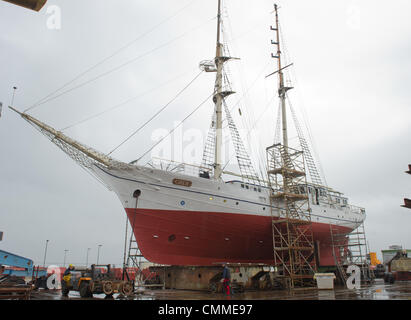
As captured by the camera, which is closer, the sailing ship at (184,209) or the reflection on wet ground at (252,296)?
the reflection on wet ground at (252,296)

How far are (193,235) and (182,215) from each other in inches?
55.3

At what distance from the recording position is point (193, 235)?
1839cm

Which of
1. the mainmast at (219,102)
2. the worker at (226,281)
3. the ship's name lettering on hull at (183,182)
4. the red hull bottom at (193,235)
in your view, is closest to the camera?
the worker at (226,281)

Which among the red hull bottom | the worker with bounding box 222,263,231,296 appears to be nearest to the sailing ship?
the red hull bottom

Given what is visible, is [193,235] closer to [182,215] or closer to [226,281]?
[182,215]

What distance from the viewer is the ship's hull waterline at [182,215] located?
1783cm

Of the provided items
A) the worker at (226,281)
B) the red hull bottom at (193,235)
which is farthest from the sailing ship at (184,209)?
the worker at (226,281)

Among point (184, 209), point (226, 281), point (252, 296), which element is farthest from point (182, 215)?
point (252, 296)

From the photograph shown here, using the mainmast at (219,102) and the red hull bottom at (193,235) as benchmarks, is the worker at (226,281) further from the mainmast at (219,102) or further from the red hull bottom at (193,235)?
the mainmast at (219,102)

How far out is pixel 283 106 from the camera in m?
29.1

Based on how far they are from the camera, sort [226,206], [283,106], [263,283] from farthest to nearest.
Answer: [283,106], [226,206], [263,283]

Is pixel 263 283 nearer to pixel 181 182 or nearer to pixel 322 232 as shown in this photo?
pixel 181 182
